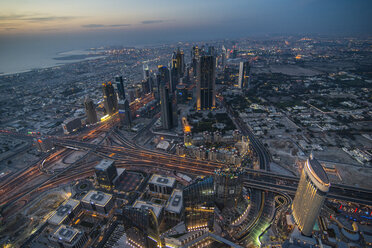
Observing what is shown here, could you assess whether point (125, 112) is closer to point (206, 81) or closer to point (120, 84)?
point (120, 84)

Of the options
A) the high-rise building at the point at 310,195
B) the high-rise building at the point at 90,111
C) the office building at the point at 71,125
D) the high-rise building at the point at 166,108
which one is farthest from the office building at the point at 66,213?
the high-rise building at the point at 90,111

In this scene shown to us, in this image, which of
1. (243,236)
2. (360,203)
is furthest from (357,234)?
(243,236)

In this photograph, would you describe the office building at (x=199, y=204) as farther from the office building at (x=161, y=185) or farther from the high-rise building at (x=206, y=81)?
the high-rise building at (x=206, y=81)

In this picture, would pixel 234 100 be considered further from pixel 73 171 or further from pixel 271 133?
pixel 73 171

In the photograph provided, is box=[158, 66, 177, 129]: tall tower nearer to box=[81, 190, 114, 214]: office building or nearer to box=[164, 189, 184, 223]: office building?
box=[81, 190, 114, 214]: office building

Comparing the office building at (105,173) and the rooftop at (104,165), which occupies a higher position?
the rooftop at (104,165)

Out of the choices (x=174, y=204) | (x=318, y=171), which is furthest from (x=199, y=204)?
(x=318, y=171)
